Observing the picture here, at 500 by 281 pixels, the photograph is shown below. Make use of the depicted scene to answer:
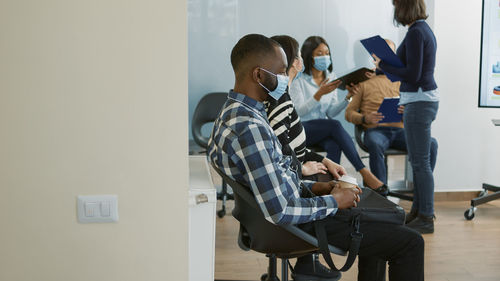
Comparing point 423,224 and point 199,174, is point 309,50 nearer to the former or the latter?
point 423,224

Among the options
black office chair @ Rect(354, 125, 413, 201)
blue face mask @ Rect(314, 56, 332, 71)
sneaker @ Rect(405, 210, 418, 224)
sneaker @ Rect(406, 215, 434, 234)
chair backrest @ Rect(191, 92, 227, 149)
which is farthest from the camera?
chair backrest @ Rect(191, 92, 227, 149)

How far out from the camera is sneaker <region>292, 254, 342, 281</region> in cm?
219

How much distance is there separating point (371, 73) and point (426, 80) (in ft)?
2.99

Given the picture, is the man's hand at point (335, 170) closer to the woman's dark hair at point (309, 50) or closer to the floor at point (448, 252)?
the floor at point (448, 252)

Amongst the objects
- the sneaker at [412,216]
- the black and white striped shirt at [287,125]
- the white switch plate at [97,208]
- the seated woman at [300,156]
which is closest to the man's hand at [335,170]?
the seated woman at [300,156]

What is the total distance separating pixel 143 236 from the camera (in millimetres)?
1563

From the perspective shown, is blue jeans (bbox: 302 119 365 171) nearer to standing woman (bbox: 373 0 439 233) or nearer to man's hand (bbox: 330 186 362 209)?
standing woman (bbox: 373 0 439 233)

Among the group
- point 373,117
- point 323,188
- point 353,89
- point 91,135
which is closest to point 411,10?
point 373,117

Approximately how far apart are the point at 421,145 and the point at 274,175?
6.85 feet

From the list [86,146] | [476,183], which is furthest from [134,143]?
[476,183]

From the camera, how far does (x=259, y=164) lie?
1.49m

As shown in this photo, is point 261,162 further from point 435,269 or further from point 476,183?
point 476,183

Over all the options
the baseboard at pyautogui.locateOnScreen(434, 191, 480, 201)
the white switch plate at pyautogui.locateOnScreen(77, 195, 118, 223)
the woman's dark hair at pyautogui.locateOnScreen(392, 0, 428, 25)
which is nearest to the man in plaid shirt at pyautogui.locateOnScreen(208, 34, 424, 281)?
the white switch plate at pyautogui.locateOnScreen(77, 195, 118, 223)

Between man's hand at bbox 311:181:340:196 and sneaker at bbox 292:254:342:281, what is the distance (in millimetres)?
436
